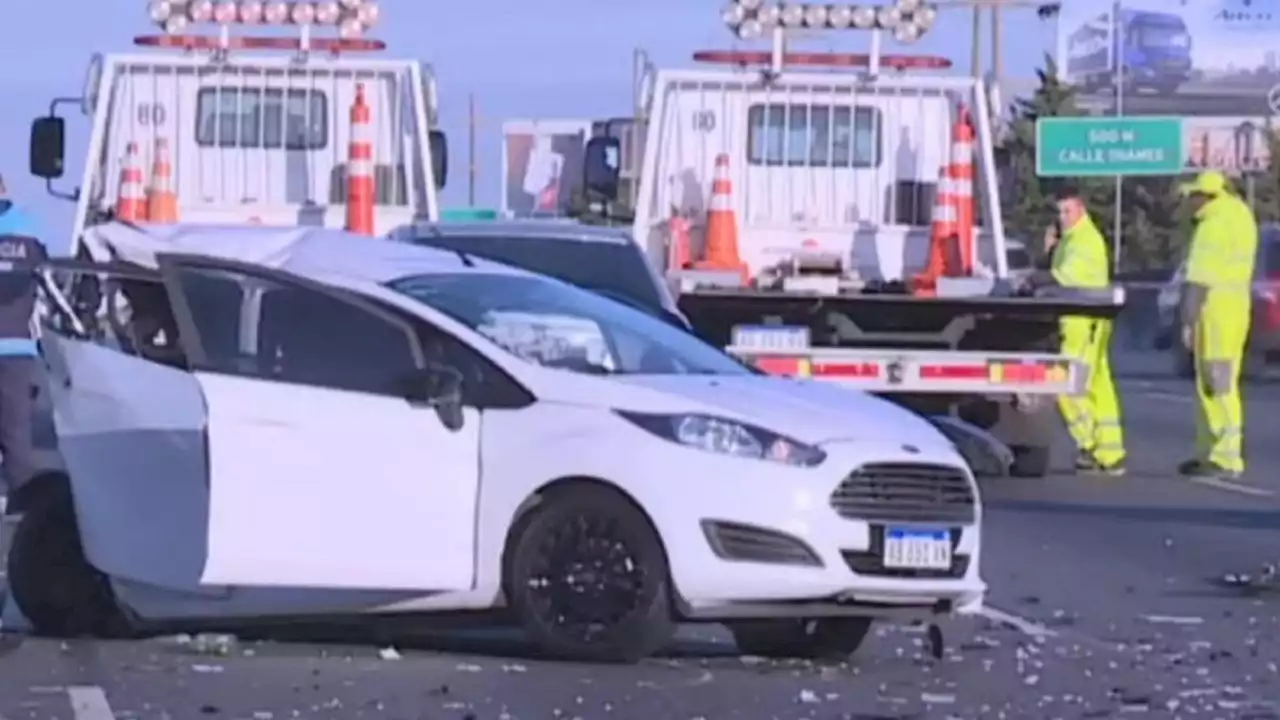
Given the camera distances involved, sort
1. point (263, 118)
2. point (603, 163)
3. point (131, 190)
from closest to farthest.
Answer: point (131, 190)
point (603, 163)
point (263, 118)

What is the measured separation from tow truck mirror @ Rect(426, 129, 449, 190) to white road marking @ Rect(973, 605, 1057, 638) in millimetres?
9420

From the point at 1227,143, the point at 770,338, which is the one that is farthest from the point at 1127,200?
the point at 770,338

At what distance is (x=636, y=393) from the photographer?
463 inches

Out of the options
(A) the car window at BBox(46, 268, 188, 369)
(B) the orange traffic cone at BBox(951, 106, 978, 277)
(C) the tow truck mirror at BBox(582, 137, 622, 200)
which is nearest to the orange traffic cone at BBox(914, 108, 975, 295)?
(B) the orange traffic cone at BBox(951, 106, 978, 277)

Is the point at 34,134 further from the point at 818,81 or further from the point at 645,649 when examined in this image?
the point at 645,649

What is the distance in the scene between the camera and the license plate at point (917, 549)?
458 inches

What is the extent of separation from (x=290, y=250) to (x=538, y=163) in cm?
3957

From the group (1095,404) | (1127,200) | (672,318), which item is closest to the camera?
(672,318)

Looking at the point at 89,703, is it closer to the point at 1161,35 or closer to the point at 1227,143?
the point at 1161,35

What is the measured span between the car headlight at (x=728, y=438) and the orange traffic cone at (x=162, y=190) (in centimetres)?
1043

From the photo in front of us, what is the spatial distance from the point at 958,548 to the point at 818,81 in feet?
37.1

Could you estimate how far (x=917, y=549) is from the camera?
38.4ft

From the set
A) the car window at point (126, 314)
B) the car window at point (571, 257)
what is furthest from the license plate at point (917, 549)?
the car window at point (571, 257)

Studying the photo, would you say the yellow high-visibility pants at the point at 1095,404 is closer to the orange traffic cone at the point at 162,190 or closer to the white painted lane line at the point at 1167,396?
the orange traffic cone at the point at 162,190
